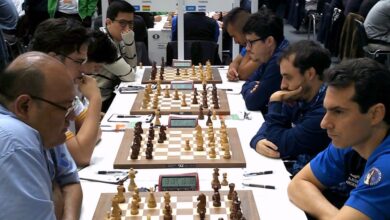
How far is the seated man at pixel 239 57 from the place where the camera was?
13.9 feet

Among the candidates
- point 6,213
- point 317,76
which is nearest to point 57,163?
point 6,213

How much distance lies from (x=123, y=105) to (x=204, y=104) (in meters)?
0.56

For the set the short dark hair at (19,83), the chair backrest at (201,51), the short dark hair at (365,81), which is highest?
the short dark hair at (19,83)

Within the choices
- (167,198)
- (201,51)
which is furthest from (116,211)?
(201,51)

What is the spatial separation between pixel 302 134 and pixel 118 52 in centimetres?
198

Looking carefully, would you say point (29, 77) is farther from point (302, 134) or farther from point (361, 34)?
point (361, 34)

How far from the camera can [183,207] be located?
6.71 ft

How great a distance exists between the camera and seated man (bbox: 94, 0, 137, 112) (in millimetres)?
4051

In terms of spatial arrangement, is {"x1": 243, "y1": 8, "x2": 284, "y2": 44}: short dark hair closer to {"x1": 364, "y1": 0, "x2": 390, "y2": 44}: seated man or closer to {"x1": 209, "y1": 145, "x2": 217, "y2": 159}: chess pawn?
{"x1": 209, "y1": 145, "x2": 217, "y2": 159}: chess pawn

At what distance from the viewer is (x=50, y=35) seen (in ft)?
7.97

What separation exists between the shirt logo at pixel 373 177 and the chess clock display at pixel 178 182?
0.73 m

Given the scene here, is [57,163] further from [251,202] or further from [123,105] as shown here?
[123,105]

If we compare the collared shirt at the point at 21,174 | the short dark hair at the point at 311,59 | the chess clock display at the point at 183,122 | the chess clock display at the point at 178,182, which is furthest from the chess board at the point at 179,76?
the collared shirt at the point at 21,174

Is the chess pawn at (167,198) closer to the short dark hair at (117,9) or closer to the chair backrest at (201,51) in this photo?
the short dark hair at (117,9)
